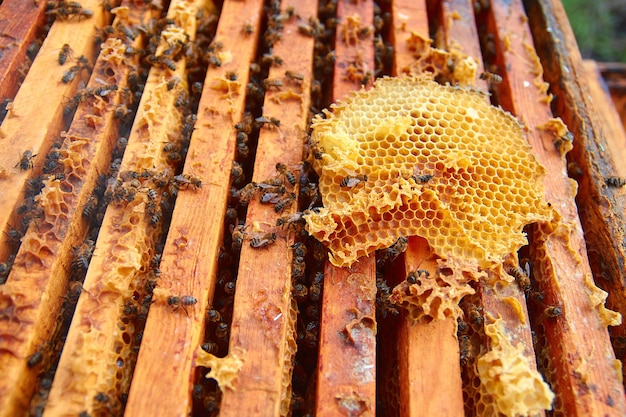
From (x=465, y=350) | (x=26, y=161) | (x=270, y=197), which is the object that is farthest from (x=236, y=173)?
(x=465, y=350)

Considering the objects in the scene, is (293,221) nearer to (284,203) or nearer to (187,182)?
(284,203)

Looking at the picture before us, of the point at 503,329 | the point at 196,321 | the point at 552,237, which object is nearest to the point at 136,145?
the point at 196,321

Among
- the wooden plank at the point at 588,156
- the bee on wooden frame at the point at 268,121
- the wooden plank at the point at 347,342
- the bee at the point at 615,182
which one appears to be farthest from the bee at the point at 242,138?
the bee at the point at 615,182

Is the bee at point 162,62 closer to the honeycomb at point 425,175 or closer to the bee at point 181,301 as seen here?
the honeycomb at point 425,175

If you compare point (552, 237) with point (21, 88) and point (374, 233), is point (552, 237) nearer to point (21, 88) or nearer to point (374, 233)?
point (374, 233)

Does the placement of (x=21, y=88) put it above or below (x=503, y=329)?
above

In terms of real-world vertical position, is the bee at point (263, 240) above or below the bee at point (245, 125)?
below

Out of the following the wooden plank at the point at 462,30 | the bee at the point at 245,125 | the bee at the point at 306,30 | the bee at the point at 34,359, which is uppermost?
the wooden plank at the point at 462,30

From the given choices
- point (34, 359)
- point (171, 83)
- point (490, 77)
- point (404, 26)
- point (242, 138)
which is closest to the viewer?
point (34, 359)
